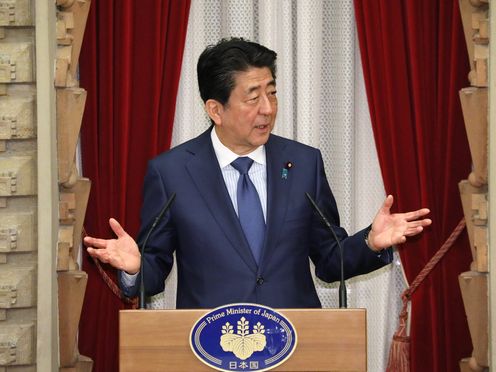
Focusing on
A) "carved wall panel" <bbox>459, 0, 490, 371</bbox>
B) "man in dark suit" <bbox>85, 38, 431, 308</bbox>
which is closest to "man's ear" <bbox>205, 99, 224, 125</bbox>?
"man in dark suit" <bbox>85, 38, 431, 308</bbox>

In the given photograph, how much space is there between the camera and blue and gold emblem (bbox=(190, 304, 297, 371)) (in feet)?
7.21

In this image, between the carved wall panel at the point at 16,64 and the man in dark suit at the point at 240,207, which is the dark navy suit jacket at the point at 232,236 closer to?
the man in dark suit at the point at 240,207

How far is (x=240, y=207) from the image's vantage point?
2.97 metres

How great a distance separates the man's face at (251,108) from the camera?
9.79 ft

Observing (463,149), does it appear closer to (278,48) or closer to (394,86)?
(394,86)

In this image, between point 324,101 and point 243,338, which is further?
point 324,101

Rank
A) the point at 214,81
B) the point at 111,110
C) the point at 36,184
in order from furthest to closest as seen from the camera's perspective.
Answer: the point at 111,110
the point at 36,184
the point at 214,81

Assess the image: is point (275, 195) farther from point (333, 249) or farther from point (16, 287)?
point (16, 287)

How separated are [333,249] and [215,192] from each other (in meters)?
0.44

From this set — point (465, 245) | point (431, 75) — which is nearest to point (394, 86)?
point (431, 75)

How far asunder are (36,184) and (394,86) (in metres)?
1.56

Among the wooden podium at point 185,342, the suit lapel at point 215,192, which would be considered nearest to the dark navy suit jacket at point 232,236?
the suit lapel at point 215,192

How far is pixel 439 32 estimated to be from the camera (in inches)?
152

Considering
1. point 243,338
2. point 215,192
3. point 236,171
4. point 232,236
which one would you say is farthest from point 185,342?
point 236,171
